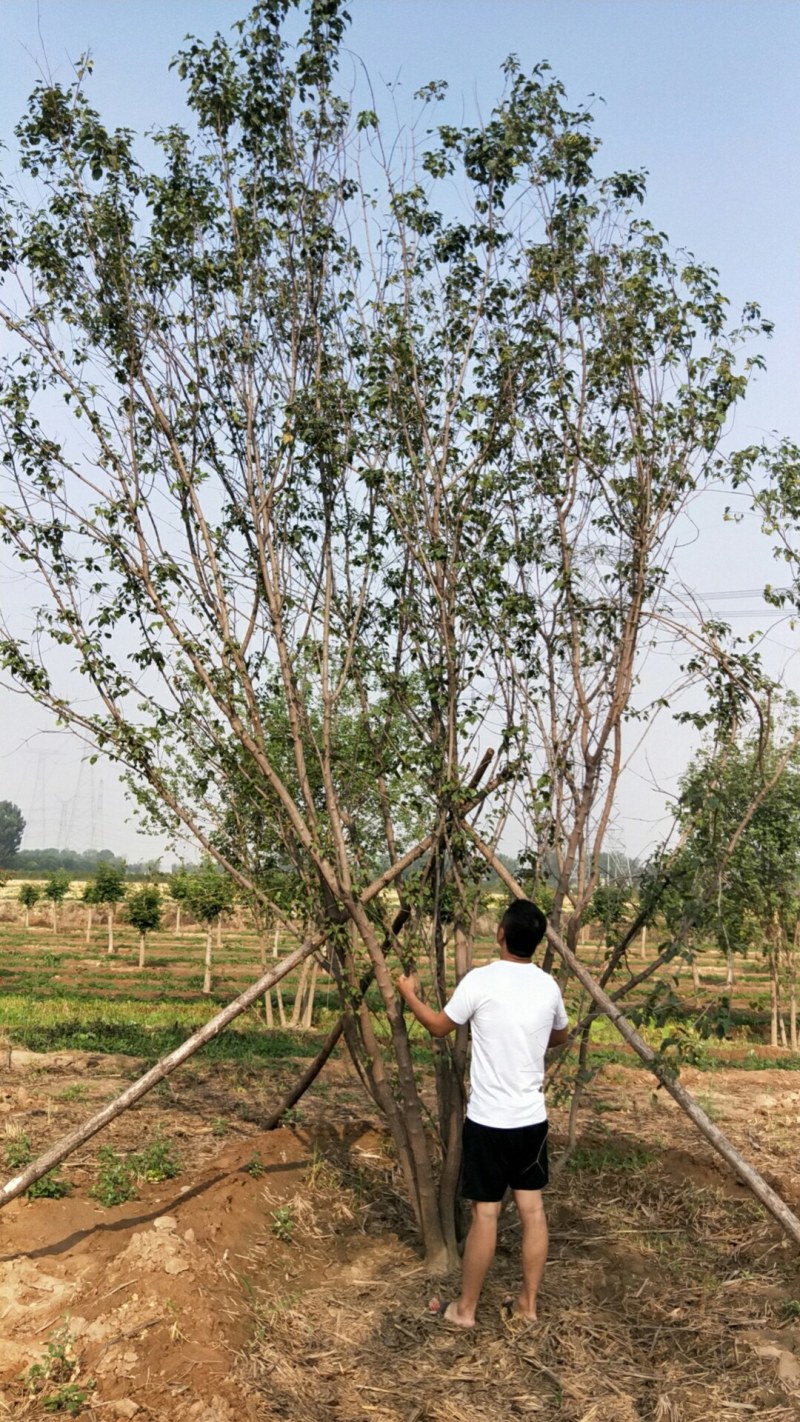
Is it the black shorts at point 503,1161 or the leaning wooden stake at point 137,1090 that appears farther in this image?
the leaning wooden stake at point 137,1090

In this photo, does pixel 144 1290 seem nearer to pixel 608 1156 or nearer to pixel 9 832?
pixel 608 1156

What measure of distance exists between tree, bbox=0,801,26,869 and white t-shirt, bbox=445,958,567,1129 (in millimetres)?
129447

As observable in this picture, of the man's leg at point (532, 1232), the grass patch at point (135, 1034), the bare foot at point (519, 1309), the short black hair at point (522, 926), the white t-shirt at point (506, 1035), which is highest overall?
the short black hair at point (522, 926)

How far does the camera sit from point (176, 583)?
6.00m

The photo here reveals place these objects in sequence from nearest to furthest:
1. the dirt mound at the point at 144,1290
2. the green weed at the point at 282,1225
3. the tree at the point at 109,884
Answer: the dirt mound at the point at 144,1290 → the green weed at the point at 282,1225 → the tree at the point at 109,884

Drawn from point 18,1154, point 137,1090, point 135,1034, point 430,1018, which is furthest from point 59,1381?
point 135,1034

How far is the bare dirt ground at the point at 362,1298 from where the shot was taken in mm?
4293

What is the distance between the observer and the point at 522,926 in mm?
4699

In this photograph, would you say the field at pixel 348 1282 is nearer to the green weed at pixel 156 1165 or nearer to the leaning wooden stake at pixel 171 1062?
the green weed at pixel 156 1165

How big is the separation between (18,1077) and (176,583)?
5911 millimetres

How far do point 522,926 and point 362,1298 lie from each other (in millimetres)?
2107

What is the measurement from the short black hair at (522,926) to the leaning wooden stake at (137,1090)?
54.6 inches

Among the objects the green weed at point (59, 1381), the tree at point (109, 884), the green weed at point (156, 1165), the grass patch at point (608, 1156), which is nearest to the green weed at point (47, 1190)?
the green weed at point (156, 1165)

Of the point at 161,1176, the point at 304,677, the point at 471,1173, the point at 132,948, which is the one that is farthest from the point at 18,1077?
the point at 132,948
